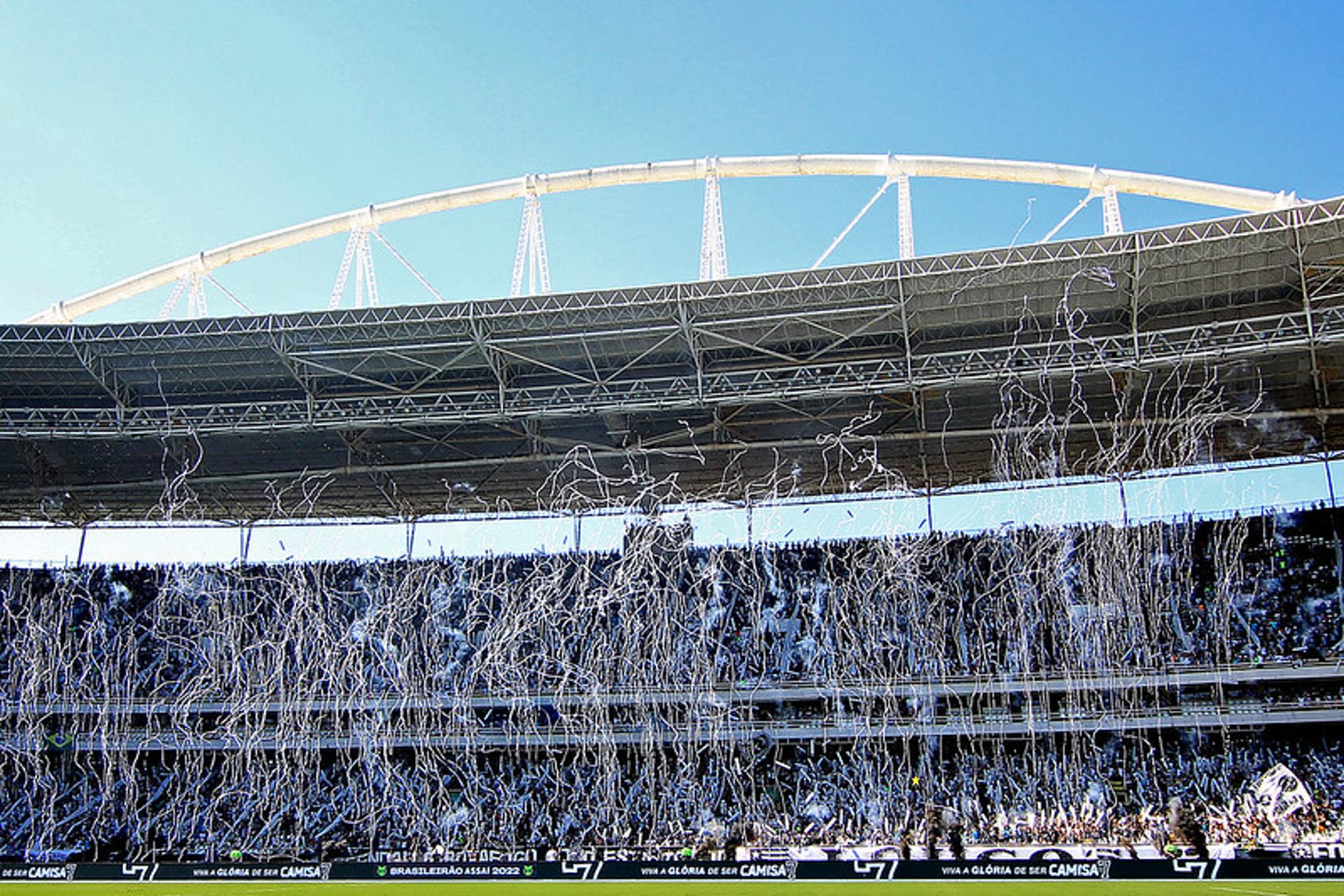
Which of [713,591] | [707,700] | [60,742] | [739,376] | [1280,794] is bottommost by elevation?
[1280,794]

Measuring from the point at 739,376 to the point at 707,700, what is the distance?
852 centimetres

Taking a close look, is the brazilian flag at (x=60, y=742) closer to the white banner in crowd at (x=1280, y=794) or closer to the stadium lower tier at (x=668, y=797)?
the stadium lower tier at (x=668, y=797)

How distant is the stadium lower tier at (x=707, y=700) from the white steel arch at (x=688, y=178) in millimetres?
9759

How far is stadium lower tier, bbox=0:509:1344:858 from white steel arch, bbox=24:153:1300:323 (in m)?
9.76

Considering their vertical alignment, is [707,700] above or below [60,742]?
above

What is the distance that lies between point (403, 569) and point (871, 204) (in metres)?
18.0

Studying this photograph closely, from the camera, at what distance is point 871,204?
2969 cm

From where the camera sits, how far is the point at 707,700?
29641 mm

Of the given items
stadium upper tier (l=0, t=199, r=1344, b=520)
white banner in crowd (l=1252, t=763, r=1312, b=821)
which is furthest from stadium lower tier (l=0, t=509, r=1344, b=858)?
stadium upper tier (l=0, t=199, r=1344, b=520)

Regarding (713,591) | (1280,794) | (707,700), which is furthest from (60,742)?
(1280,794)

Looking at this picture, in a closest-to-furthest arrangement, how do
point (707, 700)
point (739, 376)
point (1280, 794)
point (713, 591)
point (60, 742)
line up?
point (1280, 794), point (739, 376), point (707, 700), point (60, 742), point (713, 591)

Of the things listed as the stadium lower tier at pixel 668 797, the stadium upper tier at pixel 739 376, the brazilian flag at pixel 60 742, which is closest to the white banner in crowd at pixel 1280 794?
the stadium lower tier at pixel 668 797

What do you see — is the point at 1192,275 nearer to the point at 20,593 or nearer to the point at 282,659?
the point at 282,659

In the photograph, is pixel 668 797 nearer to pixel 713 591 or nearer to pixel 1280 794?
pixel 713 591
